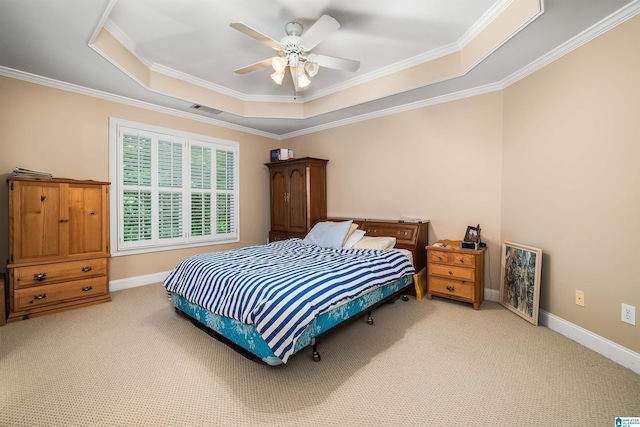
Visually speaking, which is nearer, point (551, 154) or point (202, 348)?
point (202, 348)

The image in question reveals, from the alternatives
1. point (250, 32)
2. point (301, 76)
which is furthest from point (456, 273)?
point (250, 32)

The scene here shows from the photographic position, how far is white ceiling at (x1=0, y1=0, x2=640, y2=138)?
7.08ft

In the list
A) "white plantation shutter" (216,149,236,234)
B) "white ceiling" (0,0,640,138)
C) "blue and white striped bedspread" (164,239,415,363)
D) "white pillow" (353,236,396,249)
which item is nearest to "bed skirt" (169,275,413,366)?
"blue and white striped bedspread" (164,239,415,363)

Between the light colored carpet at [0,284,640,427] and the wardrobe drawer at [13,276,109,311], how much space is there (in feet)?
0.71

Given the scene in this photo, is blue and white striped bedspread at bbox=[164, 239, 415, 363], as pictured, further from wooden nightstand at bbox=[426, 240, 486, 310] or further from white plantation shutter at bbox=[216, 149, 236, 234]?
white plantation shutter at bbox=[216, 149, 236, 234]

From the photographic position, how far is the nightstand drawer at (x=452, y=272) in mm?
3094

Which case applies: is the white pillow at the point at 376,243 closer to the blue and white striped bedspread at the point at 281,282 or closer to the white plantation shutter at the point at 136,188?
the blue and white striped bedspread at the point at 281,282

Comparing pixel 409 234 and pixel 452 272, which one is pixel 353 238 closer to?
pixel 409 234

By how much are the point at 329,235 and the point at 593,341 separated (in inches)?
106

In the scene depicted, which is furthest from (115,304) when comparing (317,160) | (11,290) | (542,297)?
(542,297)

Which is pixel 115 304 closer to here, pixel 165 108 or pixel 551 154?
pixel 165 108

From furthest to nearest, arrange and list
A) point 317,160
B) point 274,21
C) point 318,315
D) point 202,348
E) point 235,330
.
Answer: point 317,160 < point 274,21 < point 202,348 < point 235,330 < point 318,315

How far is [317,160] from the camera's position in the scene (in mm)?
4816

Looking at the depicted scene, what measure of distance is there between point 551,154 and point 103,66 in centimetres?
460
